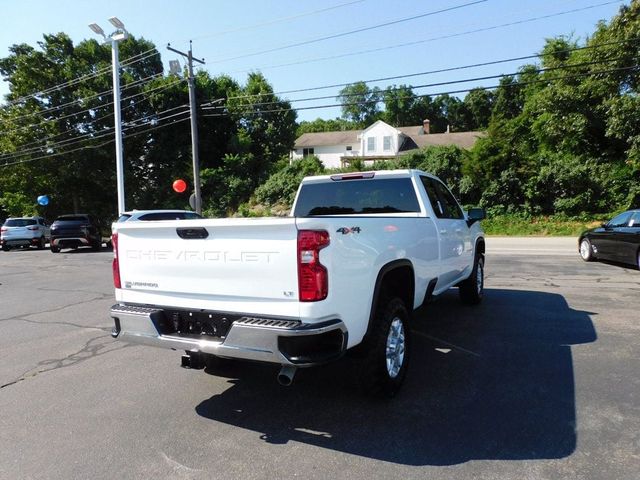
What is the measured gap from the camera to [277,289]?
324 centimetres

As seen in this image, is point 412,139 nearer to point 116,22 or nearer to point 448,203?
point 116,22

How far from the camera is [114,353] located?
18.5ft

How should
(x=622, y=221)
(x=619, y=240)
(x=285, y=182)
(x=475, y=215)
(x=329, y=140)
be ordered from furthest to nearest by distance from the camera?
(x=329, y=140) → (x=285, y=182) → (x=622, y=221) → (x=619, y=240) → (x=475, y=215)

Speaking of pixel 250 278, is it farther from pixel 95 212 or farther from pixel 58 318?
pixel 95 212

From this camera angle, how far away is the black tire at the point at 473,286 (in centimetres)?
728

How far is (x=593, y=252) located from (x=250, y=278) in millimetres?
12355

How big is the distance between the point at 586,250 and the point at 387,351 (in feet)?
38.0

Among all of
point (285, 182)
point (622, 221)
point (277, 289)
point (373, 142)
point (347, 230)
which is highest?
point (373, 142)

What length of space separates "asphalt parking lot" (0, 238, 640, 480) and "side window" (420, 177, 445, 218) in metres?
1.57

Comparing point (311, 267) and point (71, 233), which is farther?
point (71, 233)

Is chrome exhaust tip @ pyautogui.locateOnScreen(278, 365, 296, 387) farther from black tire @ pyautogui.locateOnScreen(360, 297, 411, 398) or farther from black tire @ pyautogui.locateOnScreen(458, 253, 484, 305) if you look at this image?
black tire @ pyautogui.locateOnScreen(458, 253, 484, 305)

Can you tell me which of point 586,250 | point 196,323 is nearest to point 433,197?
point 196,323

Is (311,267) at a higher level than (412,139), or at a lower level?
lower

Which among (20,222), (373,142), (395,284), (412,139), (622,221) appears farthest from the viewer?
(412,139)
